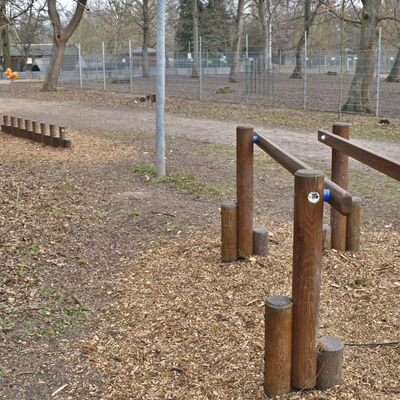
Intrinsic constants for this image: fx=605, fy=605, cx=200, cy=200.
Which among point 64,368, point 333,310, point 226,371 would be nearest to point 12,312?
point 64,368

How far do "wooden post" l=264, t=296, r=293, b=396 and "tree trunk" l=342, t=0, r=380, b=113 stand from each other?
45.6 ft

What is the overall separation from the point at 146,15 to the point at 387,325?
40061 mm

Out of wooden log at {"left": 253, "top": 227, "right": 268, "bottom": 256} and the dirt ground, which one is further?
wooden log at {"left": 253, "top": 227, "right": 268, "bottom": 256}

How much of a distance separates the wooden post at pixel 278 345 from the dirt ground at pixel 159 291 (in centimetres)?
10

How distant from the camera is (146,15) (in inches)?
1610

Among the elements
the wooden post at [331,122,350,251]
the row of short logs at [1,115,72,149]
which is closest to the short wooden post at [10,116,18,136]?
the row of short logs at [1,115,72,149]

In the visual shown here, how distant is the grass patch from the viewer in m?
6.89

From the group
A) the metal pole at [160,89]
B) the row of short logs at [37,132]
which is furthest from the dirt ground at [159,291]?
the row of short logs at [37,132]

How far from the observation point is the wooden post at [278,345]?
8.77 ft

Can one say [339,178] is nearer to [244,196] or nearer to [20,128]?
[244,196]

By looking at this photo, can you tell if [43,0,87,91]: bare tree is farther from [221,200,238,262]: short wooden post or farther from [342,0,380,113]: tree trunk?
[221,200,238,262]: short wooden post

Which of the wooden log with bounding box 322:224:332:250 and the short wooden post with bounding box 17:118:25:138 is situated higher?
the short wooden post with bounding box 17:118:25:138

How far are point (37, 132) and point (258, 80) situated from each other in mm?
17015

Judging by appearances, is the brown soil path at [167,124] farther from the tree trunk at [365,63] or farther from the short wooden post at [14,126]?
the tree trunk at [365,63]
